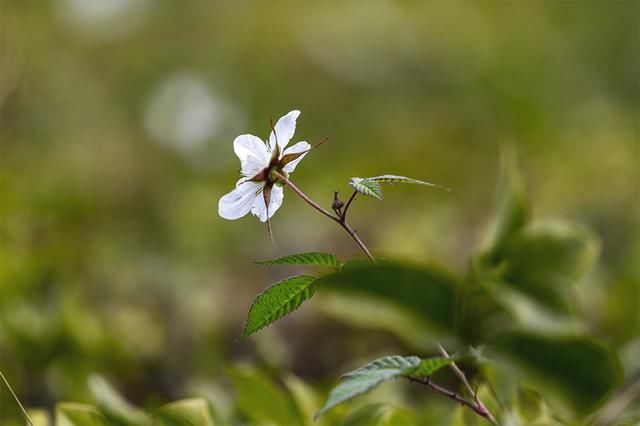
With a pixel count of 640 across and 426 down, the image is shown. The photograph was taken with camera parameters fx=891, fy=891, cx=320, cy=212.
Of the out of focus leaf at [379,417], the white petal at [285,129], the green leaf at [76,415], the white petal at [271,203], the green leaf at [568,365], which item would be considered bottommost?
the green leaf at [568,365]

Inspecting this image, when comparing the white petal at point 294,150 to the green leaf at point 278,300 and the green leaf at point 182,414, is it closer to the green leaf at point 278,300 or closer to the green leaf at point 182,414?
the green leaf at point 278,300

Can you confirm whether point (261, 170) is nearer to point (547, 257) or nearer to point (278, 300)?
point (278, 300)

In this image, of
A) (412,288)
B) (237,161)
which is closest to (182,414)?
(412,288)

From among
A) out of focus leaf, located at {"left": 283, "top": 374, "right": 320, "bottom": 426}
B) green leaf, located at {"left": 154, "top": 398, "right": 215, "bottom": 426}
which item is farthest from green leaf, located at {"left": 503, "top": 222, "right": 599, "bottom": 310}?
green leaf, located at {"left": 154, "top": 398, "right": 215, "bottom": 426}

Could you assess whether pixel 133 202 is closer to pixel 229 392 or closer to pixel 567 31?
pixel 229 392

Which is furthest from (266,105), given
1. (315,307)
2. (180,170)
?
(315,307)

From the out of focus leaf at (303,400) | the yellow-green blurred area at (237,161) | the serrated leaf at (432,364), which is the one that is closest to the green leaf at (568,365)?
the yellow-green blurred area at (237,161)
